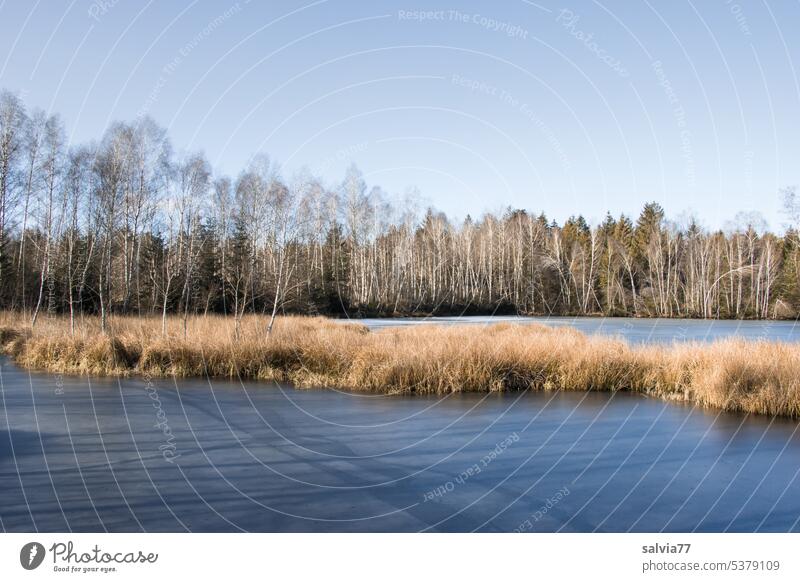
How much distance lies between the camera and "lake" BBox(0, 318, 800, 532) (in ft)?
14.9

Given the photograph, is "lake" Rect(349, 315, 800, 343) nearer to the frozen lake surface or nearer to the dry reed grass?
the dry reed grass

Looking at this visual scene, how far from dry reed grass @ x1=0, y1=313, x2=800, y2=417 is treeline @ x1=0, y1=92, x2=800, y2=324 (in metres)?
2.35

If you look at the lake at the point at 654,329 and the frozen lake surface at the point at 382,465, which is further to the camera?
the lake at the point at 654,329

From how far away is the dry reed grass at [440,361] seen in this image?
391 inches

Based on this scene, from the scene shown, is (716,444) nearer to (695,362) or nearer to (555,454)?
(555,454)

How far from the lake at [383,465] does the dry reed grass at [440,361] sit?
39.1 inches

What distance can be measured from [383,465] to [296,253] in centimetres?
1734
